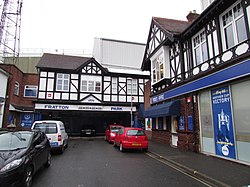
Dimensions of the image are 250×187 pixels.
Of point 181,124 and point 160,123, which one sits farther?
point 160,123

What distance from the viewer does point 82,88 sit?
74.4ft

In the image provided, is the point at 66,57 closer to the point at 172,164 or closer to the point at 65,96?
the point at 65,96

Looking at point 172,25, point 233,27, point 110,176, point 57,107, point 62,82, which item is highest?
point 172,25

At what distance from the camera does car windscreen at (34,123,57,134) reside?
10.2 m

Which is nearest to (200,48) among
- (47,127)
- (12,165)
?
(47,127)

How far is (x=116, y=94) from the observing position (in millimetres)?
23812

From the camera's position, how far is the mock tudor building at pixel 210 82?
25.2ft

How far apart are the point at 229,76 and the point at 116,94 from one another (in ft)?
55.3

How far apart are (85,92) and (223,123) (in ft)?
56.1

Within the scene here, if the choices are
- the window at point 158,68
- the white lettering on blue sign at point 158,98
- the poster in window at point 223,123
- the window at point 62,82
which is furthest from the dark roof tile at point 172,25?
the window at point 62,82

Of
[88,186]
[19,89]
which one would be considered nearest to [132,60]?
[19,89]

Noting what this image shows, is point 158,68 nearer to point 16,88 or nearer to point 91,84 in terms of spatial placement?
point 91,84

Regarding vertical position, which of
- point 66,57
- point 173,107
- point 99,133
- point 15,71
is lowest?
point 99,133

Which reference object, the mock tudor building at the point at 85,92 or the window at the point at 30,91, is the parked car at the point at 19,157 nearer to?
the mock tudor building at the point at 85,92
